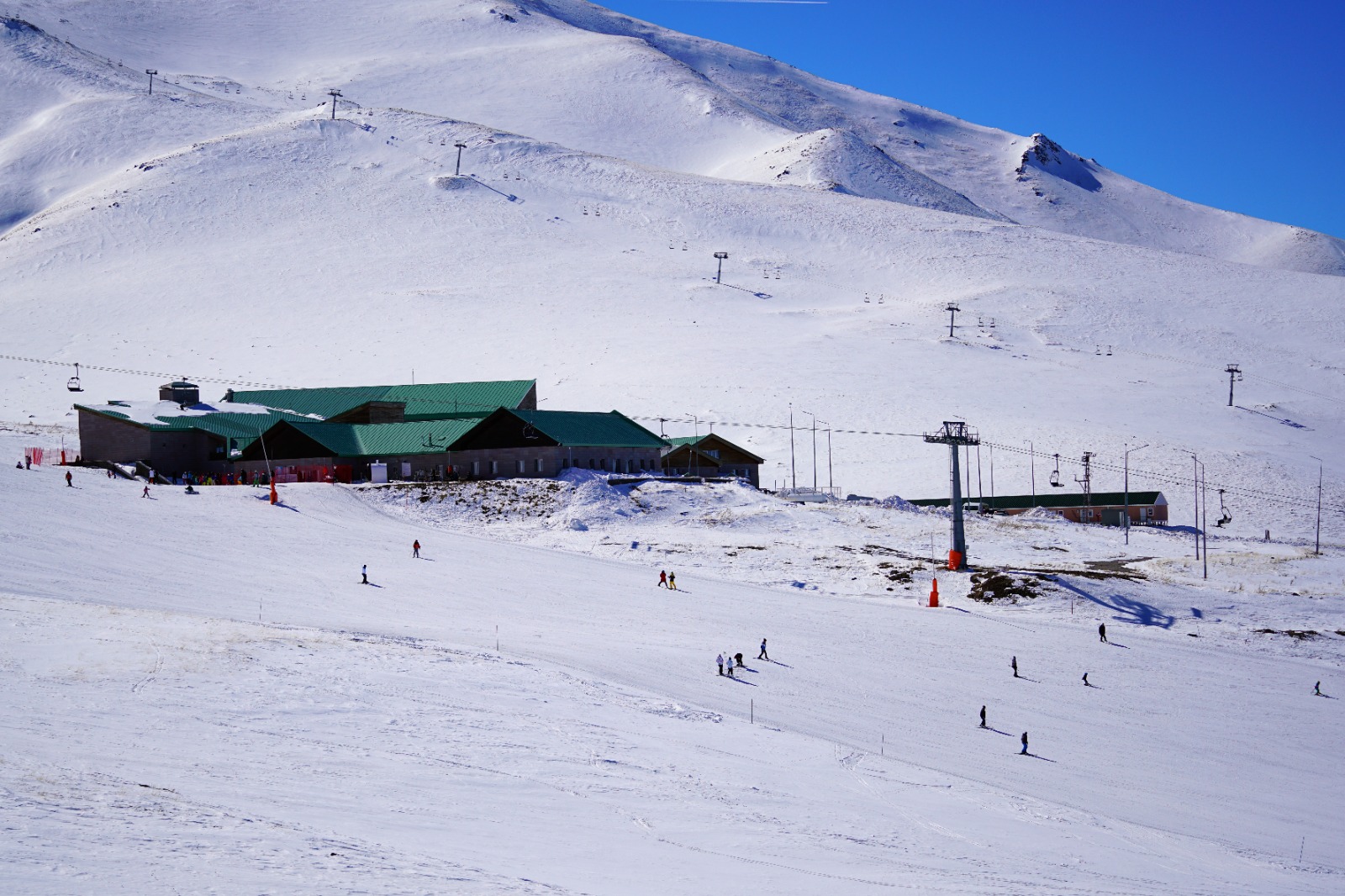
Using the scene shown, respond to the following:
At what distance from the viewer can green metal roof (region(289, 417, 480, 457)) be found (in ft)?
202

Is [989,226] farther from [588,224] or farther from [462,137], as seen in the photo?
[462,137]

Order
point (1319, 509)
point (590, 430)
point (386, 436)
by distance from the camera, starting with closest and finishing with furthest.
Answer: point (386, 436) → point (590, 430) → point (1319, 509)

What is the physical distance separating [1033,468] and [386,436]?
126 feet

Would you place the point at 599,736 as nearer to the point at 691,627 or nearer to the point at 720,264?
the point at 691,627

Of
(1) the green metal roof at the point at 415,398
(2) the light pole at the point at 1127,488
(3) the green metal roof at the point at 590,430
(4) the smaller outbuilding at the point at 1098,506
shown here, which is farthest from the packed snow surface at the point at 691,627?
(1) the green metal roof at the point at 415,398

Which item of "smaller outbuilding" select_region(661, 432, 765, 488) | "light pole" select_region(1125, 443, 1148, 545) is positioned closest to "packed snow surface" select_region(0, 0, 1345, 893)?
"light pole" select_region(1125, 443, 1148, 545)

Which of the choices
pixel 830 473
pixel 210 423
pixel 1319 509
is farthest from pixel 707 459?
pixel 1319 509

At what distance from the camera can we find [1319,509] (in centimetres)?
6606

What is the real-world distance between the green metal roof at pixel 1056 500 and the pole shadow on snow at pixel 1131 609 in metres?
25.1

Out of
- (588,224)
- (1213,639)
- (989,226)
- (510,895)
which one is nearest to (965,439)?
(1213,639)

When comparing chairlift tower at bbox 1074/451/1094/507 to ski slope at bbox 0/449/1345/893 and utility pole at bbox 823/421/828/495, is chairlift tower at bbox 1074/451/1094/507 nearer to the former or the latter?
utility pole at bbox 823/421/828/495

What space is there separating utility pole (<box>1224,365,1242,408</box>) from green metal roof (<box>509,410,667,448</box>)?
166 feet

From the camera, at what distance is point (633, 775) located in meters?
21.4

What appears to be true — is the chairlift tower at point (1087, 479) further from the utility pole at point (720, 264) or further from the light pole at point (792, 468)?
the utility pole at point (720, 264)
